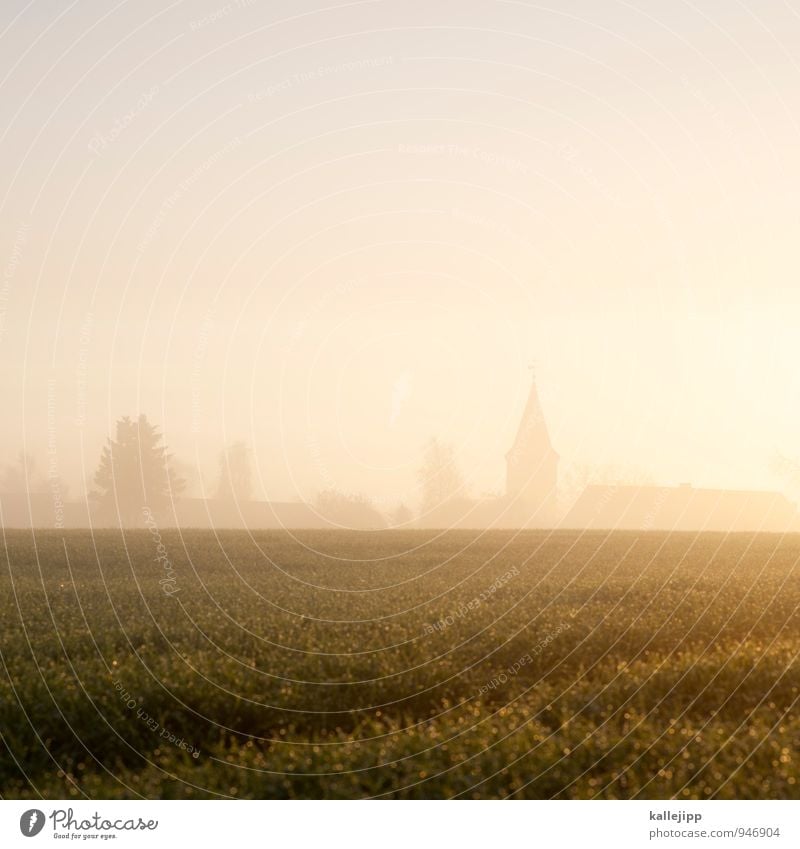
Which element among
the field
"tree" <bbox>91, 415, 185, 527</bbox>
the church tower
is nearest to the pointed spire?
the church tower

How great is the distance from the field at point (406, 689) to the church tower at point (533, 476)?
335 ft

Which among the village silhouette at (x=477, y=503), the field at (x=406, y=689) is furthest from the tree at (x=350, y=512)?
the field at (x=406, y=689)

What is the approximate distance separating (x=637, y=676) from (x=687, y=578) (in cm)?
1334

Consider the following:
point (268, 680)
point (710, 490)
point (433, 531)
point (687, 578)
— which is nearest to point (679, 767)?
point (268, 680)

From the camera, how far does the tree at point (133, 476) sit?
109 metres
